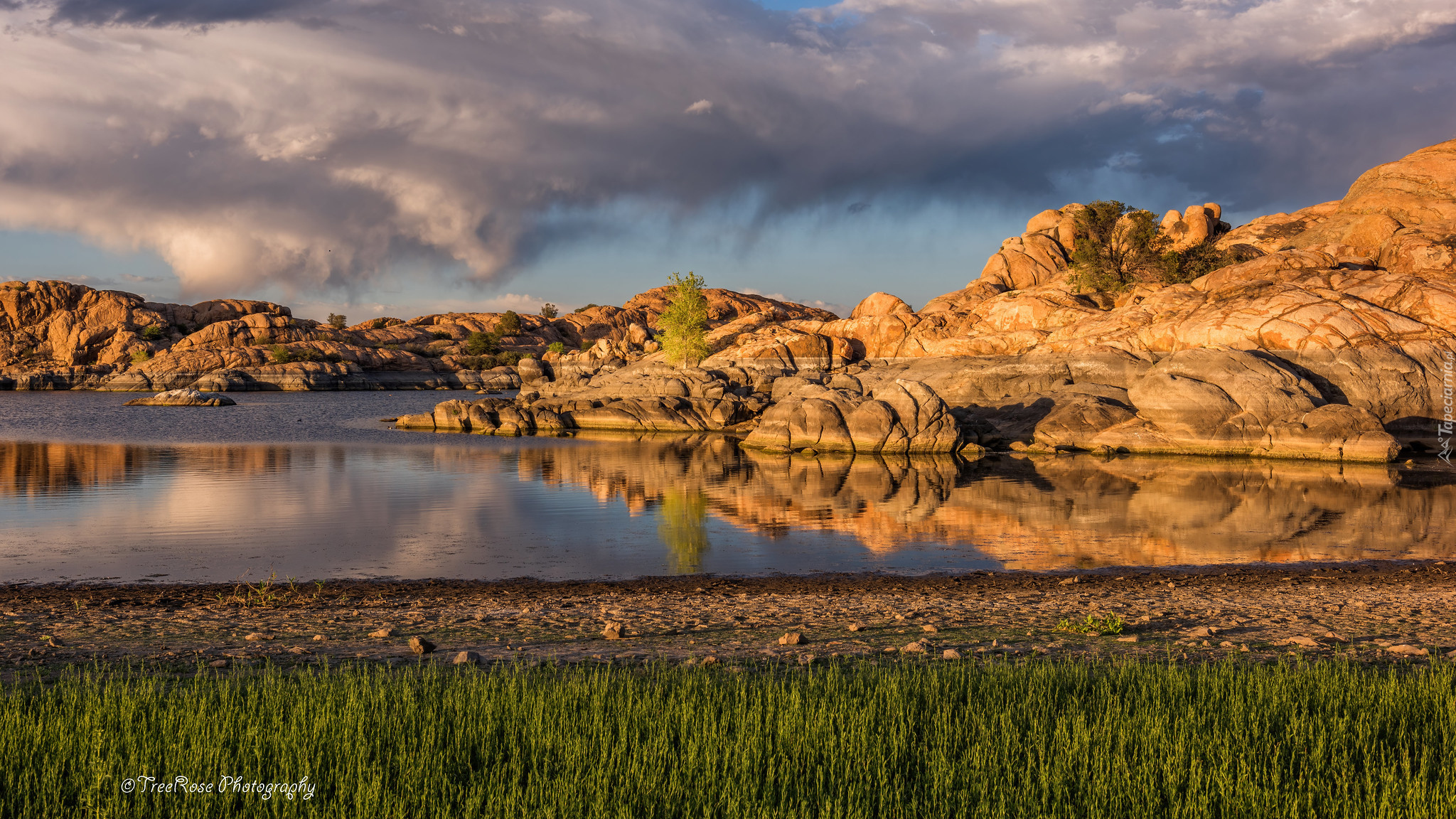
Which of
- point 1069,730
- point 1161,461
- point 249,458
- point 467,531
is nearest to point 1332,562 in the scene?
point 1069,730

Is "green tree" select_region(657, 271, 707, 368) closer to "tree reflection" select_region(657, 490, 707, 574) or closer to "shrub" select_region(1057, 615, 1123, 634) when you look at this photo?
"tree reflection" select_region(657, 490, 707, 574)

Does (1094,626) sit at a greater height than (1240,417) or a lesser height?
lesser

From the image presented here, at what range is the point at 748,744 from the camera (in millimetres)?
7234

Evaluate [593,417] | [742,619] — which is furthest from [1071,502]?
[593,417]

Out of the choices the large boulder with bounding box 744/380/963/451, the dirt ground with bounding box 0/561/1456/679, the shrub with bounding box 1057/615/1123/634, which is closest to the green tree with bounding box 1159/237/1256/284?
the large boulder with bounding box 744/380/963/451

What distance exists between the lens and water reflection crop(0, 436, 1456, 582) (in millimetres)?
21188

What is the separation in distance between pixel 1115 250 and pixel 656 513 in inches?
2705

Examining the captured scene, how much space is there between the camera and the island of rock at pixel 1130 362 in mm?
47438

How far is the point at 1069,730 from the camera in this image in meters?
7.96

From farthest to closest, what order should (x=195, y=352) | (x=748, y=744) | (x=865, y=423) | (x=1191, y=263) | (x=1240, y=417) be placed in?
(x=195, y=352)
(x=1191, y=263)
(x=865, y=423)
(x=1240, y=417)
(x=748, y=744)

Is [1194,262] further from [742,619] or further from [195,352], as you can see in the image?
[195,352]

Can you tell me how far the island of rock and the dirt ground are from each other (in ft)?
101

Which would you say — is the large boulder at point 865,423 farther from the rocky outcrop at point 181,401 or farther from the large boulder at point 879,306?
the rocky outcrop at point 181,401

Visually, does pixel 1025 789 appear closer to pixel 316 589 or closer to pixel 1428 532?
pixel 316 589
